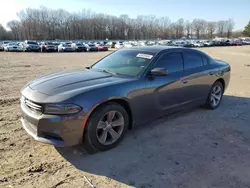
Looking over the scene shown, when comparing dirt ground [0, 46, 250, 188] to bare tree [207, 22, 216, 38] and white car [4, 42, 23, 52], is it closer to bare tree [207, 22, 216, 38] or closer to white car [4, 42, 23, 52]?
white car [4, 42, 23, 52]

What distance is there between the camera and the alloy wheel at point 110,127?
3.27 meters

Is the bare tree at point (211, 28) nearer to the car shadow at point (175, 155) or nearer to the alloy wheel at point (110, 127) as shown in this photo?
the car shadow at point (175, 155)

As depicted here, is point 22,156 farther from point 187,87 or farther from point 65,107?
point 187,87

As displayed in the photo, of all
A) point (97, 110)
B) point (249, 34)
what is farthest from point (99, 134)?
point (249, 34)

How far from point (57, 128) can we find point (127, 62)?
1.88 meters

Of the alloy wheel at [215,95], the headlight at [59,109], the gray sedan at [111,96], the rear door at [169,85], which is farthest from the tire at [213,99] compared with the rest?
the headlight at [59,109]

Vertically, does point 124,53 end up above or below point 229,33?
below

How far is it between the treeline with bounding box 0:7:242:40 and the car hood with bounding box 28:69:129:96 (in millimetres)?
109305

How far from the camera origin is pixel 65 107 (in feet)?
9.41

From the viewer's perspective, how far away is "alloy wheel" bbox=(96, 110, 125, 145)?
3268 mm

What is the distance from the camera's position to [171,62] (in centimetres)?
429

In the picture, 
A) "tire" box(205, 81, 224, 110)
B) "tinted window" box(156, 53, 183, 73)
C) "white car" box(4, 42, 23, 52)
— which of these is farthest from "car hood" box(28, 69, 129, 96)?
"white car" box(4, 42, 23, 52)

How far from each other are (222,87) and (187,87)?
69.5 inches

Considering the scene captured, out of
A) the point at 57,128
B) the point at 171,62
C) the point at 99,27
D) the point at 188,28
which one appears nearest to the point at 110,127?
the point at 57,128
